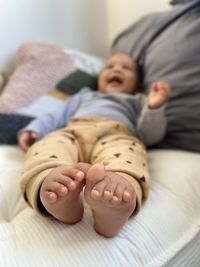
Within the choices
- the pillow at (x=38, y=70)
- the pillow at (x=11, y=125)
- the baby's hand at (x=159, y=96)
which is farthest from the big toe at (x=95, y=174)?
the pillow at (x=38, y=70)

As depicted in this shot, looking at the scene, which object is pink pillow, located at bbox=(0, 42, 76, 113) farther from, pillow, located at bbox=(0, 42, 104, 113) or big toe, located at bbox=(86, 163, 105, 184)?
big toe, located at bbox=(86, 163, 105, 184)

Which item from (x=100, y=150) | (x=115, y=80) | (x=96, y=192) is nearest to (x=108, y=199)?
(x=96, y=192)

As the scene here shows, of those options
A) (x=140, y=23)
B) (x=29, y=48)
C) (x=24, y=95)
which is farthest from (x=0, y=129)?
(x=140, y=23)

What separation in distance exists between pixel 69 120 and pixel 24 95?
0.19 meters

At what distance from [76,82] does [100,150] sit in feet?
1.55

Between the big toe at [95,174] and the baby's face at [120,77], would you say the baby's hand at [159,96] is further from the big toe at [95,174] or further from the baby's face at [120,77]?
the big toe at [95,174]

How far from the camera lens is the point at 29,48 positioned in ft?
4.62

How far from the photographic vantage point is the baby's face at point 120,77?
1295 mm

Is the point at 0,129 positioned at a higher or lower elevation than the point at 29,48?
lower

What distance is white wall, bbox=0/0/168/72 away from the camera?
4.97ft

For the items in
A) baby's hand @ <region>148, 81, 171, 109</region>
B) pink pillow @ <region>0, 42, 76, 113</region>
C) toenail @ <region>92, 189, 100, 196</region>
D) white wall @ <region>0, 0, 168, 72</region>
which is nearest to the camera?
toenail @ <region>92, 189, 100, 196</region>

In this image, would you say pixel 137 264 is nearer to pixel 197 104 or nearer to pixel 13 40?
pixel 197 104

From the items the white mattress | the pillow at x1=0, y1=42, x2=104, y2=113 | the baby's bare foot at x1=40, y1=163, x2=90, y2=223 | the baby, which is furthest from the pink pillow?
the baby's bare foot at x1=40, y1=163, x2=90, y2=223

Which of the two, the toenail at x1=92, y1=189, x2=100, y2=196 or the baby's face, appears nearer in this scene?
the toenail at x1=92, y1=189, x2=100, y2=196
